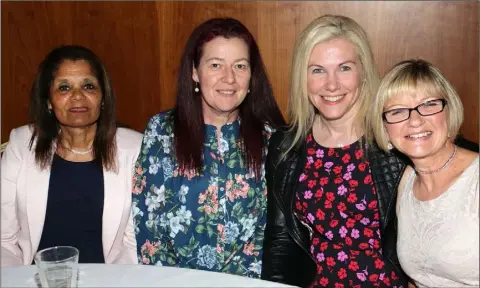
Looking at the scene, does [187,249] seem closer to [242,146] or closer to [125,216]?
[125,216]

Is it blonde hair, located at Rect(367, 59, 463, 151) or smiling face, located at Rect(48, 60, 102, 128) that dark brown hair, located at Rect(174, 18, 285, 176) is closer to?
smiling face, located at Rect(48, 60, 102, 128)

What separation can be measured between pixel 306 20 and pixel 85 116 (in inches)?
63.1

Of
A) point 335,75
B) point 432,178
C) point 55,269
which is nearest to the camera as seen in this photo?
point 55,269

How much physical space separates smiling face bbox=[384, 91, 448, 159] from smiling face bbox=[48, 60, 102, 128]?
1.28 m

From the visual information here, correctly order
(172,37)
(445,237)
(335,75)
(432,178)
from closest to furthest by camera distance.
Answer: (445,237) < (432,178) < (335,75) < (172,37)

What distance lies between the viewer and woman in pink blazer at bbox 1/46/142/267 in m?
2.36

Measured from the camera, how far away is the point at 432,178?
1805 mm

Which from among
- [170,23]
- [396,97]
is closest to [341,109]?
[396,97]

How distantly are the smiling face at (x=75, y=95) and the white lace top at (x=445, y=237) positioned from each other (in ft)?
4.42

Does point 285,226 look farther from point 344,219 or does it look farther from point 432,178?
point 432,178

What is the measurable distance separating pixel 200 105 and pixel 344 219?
2.55 ft

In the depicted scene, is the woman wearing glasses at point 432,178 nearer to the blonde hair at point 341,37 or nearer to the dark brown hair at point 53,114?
the blonde hair at point 341,37

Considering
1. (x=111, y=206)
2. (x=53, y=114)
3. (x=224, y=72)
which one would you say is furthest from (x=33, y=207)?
(x=224, y=72)

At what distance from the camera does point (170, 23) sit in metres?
3.60
